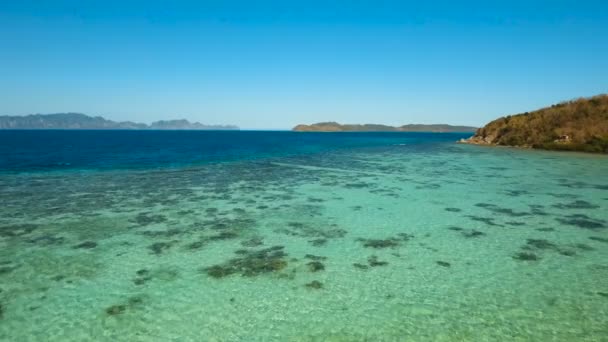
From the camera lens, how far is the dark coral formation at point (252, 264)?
9.77 meters

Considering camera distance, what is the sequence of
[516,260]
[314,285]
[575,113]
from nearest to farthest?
1. [314,285]
2. [516,260]
3. [575,113]

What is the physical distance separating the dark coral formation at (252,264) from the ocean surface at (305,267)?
56 mm

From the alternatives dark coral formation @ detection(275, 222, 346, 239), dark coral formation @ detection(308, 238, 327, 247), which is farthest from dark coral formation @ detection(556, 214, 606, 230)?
dark coral formation @ detection(308, 238, 327, 247)

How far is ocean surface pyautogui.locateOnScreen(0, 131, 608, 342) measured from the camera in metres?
7.11

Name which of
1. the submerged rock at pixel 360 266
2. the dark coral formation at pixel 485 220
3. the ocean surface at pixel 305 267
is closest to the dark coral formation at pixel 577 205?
Answer: the ocean surface at pixel 305 267

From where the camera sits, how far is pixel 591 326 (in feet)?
22.7

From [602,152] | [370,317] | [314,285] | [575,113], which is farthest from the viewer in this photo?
[575,113]

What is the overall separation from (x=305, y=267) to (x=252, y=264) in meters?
1.58

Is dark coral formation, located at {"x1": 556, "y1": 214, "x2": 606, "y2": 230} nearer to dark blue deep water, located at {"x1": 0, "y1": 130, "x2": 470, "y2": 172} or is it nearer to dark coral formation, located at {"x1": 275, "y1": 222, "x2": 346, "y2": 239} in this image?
dark coral formation, located at {"x1": 275, "y1": 222, "x2": 346, "y2": 239}

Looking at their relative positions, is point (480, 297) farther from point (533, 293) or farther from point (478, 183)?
Answer: point (478, 183)

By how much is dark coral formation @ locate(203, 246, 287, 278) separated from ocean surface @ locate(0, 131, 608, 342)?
0.18 ft

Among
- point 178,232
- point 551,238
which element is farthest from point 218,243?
point 551,238

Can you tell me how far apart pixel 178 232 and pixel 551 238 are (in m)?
13.8

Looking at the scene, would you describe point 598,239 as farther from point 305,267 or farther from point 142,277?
point 142,277
